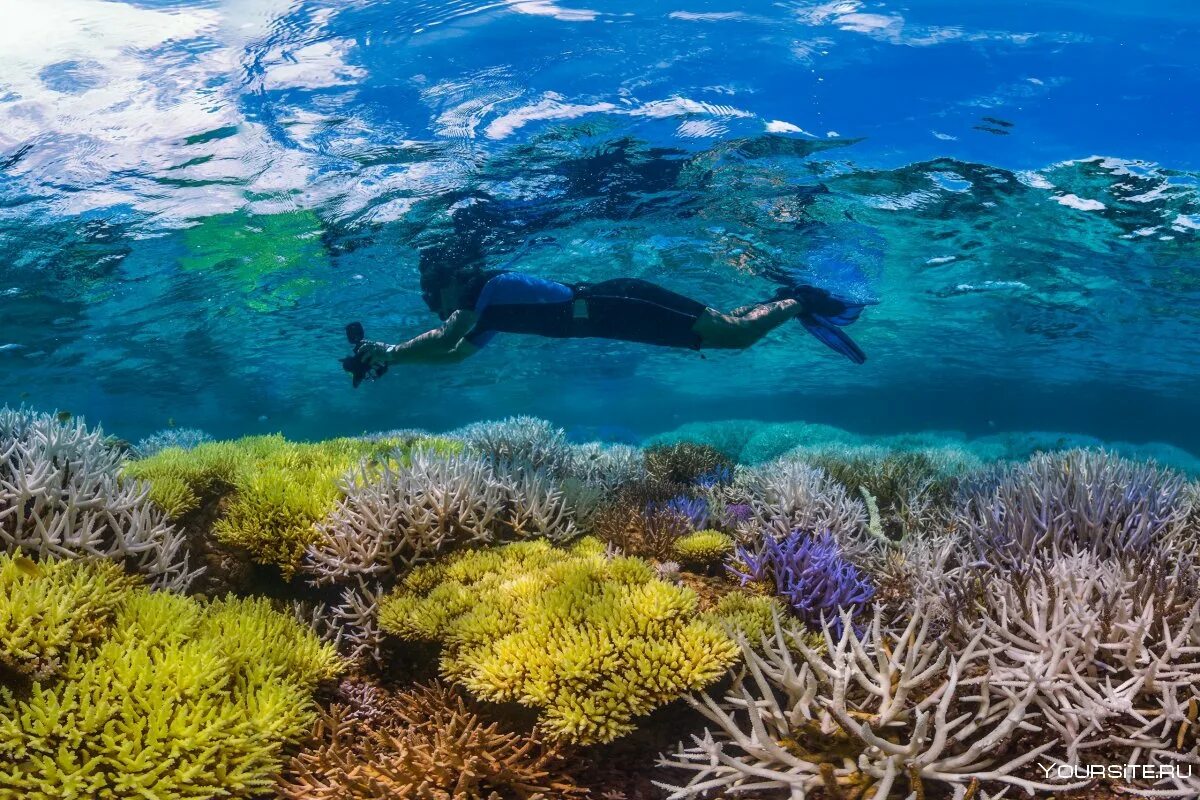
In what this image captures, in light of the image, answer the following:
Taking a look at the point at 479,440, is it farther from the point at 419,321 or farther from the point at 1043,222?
the point at 419,321

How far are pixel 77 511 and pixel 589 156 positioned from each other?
10.7m

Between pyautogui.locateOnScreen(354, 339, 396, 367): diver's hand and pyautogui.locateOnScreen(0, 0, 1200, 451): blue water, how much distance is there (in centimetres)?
459

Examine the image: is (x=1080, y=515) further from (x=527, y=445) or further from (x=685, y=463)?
(x=527, y=445)

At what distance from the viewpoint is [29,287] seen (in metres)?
18.2

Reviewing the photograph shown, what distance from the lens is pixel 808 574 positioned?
4.37 meters

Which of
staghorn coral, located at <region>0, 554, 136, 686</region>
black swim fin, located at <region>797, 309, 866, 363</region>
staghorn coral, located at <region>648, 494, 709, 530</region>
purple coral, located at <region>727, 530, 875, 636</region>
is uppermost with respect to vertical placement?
staghorn coral, located at <region>0, 554, 136, 686</region>

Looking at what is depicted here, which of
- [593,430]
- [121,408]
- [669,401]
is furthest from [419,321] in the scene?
[669,401]

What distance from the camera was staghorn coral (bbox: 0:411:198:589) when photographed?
3.68 m

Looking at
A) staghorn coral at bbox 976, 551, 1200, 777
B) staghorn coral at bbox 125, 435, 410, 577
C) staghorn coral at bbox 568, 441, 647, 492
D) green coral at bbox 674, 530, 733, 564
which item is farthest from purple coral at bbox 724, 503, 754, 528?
staghorn coral at bbox 125, 435, 410, 577

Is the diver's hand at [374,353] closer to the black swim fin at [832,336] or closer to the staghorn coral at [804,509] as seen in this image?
the staghorn coral at [804,509]

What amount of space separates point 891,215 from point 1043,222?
4.12 metres

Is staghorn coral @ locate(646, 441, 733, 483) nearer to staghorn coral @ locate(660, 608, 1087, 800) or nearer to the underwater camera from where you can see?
the underwater camera

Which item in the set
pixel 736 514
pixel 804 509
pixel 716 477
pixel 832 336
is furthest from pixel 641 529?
pixel 832 336

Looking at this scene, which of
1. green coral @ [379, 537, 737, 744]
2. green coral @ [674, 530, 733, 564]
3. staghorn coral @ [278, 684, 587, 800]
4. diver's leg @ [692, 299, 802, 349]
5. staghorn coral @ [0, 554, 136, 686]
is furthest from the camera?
diver's leg @ [692, 299, 802, 349]
